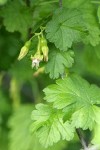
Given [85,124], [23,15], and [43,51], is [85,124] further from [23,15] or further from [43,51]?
[23,15]

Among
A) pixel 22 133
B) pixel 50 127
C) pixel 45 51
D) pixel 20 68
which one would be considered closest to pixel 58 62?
pixel 45 51

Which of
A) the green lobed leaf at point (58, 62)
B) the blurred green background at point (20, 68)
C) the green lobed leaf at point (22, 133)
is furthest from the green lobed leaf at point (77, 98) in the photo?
the green lobed leaf at point (22, 133)

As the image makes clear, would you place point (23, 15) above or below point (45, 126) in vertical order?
above

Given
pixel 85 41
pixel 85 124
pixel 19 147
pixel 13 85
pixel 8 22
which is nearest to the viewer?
pixel 85 124

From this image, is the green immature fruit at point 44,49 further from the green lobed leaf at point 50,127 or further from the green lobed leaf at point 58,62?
the green lobed leaf at point 50,127

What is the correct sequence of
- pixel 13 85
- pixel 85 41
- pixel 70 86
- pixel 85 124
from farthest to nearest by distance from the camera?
pixel 13 85
pixel 85 41
pixel 70 86
pixel 85 124

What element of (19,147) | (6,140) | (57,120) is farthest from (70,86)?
(6,140)

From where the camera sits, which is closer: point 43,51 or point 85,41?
point 43,51

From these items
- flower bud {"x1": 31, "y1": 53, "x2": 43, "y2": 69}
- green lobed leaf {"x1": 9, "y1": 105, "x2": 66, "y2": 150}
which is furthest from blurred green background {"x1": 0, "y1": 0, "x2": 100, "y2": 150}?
flower bud {"x1": 31, "y1": 53, "x2": 43, "y2": 69}
